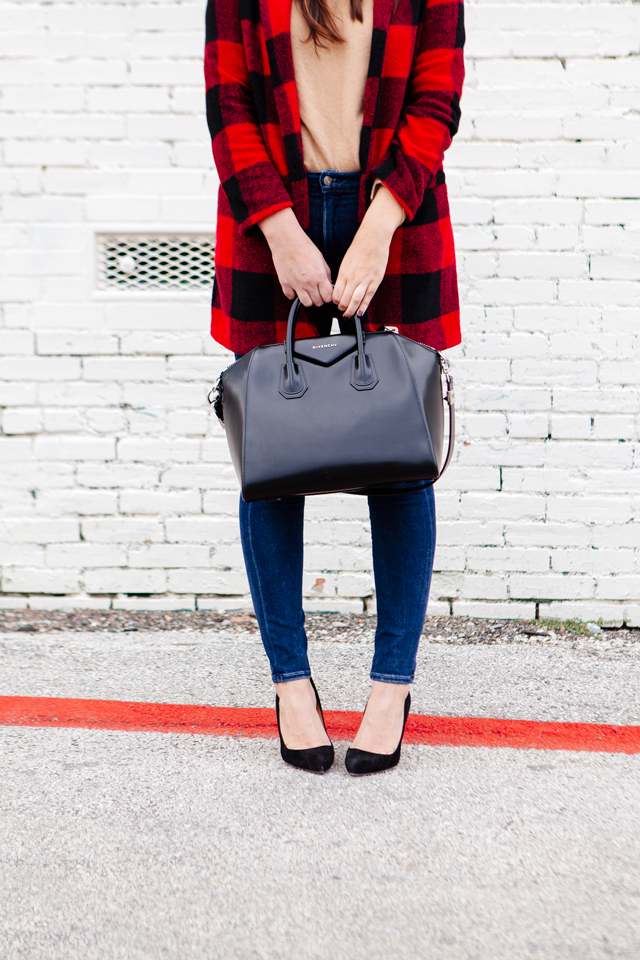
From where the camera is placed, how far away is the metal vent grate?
2355mm

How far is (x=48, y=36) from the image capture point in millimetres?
2266

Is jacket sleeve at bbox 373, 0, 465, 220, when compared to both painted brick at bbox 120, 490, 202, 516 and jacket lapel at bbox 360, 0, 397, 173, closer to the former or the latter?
jacket lapel at bbox 360, 0, 397, 173

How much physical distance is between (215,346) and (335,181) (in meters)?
1.05

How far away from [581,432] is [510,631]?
2.21 feet

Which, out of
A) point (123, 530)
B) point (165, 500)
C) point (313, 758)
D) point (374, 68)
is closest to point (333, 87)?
point (374, 68)

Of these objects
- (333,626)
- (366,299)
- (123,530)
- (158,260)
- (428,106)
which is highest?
(428,106)

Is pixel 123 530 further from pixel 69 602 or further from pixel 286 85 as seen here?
pixel 286 85

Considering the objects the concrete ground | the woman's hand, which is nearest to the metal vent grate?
the woman's hand

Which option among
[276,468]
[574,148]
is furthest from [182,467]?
[574,148]

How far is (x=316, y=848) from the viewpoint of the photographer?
3.95 feet

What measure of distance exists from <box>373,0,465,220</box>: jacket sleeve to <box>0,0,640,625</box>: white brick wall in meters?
0.90

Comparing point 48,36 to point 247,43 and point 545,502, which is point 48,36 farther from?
point 545,502

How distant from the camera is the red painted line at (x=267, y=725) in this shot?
5.18 ft

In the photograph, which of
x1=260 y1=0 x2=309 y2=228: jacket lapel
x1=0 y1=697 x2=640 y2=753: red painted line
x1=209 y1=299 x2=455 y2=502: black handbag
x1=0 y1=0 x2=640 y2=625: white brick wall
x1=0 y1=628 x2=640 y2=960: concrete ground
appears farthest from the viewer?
x1=0 y1=0 x2=640 y2=625: white brick wall
